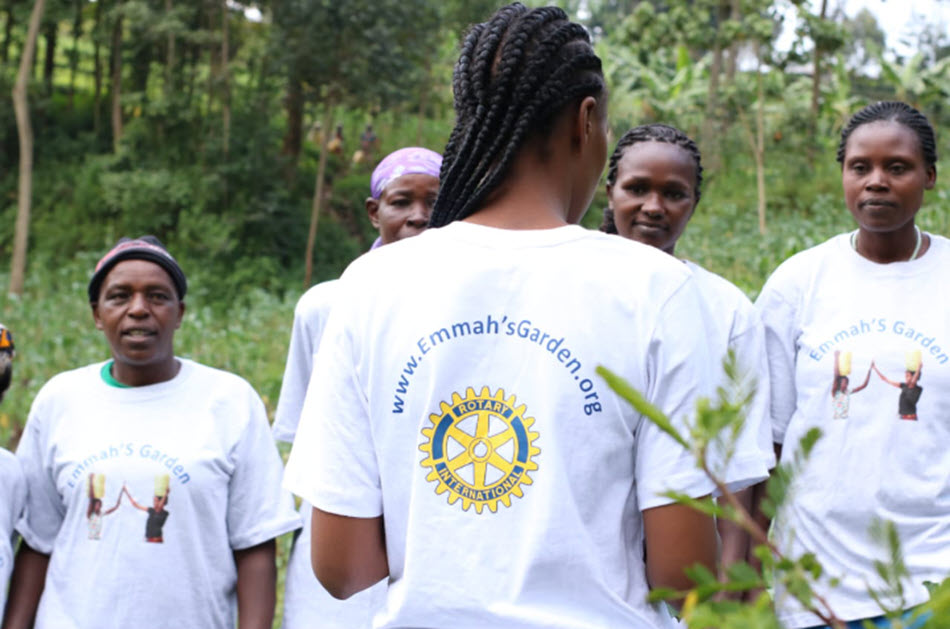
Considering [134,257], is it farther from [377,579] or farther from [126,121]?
[126,121]

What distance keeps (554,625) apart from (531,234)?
0.54 m

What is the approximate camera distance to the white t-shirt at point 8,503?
2797 millimetres

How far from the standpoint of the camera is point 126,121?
2328 centimetres

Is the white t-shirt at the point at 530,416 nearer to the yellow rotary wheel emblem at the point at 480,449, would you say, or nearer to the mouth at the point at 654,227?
the yellow rotary wheel emblem at the point at 480,449

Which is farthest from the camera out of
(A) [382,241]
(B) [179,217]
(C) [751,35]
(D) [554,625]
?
(B) [179,217]

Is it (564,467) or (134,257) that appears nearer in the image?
(564,467)

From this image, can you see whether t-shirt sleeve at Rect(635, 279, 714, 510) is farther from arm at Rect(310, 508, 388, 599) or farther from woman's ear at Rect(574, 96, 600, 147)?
arm at Rect(310, 508, 388, 599)

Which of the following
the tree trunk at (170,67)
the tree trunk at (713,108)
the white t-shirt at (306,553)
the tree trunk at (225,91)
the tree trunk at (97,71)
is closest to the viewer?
the white t-shirt at (306,553)

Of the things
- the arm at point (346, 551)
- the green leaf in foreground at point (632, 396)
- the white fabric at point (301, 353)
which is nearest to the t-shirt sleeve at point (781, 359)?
the white fabric at point (301, 353)

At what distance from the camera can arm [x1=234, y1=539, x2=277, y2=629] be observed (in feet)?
9.37

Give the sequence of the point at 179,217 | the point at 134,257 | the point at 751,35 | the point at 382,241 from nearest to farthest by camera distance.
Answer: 1. the point at 134,257
2. the point at 382,241
3. the point at 751,35
4. the point at 179,217

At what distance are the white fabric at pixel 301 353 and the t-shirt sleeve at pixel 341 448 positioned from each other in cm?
162

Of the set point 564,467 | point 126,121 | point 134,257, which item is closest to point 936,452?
point 564,467

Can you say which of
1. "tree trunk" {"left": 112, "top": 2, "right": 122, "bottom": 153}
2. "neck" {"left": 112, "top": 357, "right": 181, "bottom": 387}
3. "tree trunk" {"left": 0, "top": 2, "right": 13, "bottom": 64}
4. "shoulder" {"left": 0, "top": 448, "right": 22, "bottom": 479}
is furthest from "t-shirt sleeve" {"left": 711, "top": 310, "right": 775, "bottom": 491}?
"tree trunk" {"left": 0, "top": 2, "right": 13, "bottom": 64}
